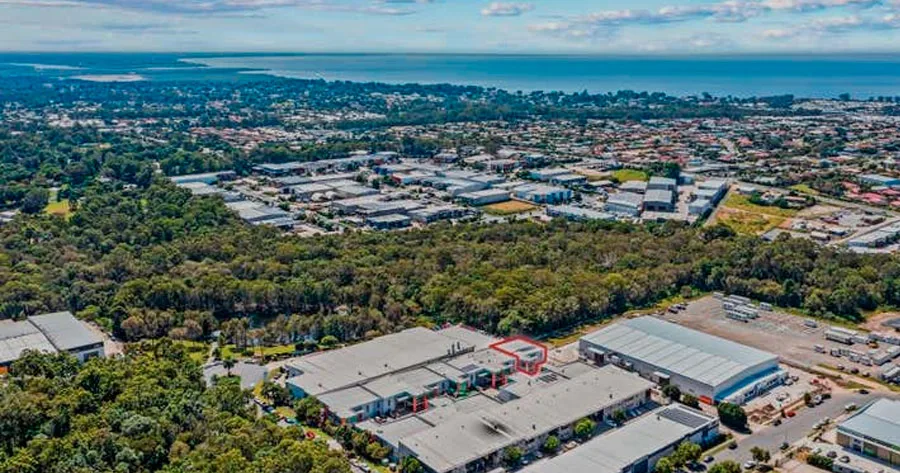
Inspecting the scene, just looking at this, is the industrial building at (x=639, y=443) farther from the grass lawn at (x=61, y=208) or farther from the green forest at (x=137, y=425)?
the grass lawn at (x=61, y=208)

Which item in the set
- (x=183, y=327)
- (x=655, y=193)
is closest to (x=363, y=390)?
(x=183, y=327)

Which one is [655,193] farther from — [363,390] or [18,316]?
[18,316]

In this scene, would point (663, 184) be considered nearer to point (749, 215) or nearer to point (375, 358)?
point (749, 215)

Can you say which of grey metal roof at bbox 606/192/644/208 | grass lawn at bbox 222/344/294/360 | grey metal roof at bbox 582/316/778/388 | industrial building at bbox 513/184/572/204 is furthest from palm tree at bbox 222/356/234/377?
industrial building at bbox 513/184/572/204

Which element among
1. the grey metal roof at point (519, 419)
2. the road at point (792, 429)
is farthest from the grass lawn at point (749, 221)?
the grey metal roof at point (519, 419)

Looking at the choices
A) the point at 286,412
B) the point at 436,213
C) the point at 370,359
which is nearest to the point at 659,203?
the point at 436,213

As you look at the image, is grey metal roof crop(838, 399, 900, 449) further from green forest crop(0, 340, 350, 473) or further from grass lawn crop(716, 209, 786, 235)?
grass lawn crop(716, 209, 786, 235)

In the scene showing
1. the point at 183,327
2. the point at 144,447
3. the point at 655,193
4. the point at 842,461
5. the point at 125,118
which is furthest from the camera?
the point at 125,118
